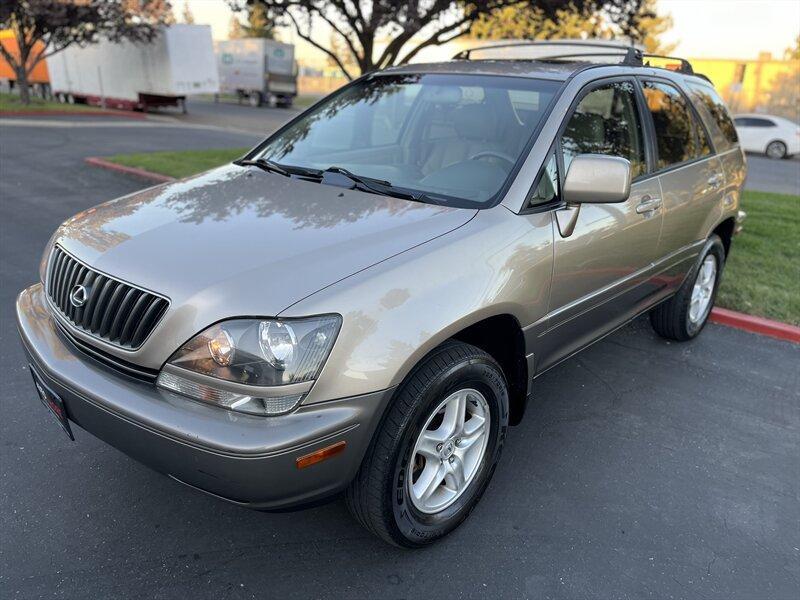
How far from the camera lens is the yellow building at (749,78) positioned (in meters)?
29.3

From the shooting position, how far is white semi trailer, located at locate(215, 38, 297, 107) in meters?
32.6

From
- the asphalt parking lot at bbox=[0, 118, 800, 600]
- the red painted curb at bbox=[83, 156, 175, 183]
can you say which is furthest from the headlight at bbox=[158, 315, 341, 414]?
the red painted curb at bbox=[83, 156, 175, 183]

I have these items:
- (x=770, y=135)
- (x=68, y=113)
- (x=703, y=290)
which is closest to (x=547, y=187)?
(x=703, y=290)

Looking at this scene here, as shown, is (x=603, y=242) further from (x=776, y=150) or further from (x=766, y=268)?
(x=776, y=150)

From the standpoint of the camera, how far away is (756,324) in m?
4.92

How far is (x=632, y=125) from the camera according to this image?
3.53 metres

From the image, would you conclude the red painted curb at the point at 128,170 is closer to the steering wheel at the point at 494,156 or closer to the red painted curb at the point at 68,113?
the steering wheel at the point at 494,156

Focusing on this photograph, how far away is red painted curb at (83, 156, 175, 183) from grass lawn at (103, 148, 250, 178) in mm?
120

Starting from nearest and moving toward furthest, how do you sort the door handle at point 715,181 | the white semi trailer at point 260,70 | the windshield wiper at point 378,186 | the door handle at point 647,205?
1. the windshield wiper at point 378,186
2. the door handle at point 647,205
3. the door handle at point 715,181
4. the white semi trailer at point 260,70

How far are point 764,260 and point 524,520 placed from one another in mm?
4939

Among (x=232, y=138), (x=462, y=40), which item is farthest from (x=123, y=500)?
(x=462, y=40)

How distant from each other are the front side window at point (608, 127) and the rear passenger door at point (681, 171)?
18cm

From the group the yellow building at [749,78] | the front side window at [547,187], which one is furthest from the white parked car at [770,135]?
the front side window at [547,187]

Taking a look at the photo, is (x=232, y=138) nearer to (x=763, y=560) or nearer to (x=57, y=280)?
(x=57, y=280)
